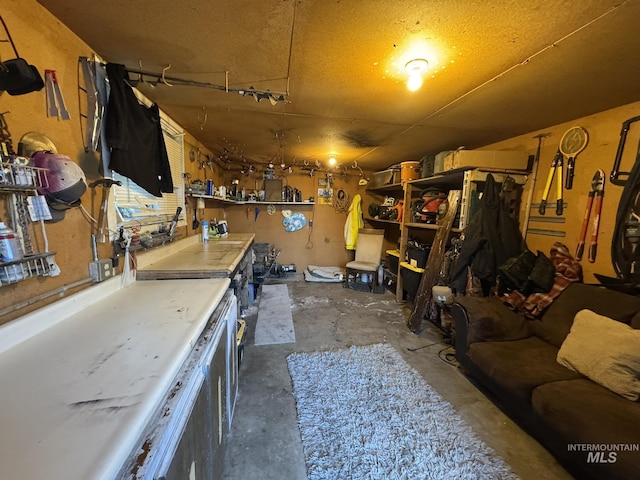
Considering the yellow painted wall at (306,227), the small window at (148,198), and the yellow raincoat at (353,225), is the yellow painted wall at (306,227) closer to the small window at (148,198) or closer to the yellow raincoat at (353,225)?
the yellow raincoat at (353,225)

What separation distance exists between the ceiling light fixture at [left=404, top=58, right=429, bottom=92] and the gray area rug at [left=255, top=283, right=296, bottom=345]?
2.42 metres

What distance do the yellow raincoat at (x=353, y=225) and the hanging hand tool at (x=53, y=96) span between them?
4.15m

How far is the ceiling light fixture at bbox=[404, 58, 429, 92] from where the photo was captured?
1.36 metres

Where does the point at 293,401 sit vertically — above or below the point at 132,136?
below

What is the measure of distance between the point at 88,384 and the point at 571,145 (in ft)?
11.3

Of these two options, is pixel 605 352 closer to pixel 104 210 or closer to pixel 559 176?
pixel 559 176

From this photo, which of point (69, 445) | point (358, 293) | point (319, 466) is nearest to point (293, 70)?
point (69, 445)

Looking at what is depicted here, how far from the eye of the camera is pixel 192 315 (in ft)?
3.64

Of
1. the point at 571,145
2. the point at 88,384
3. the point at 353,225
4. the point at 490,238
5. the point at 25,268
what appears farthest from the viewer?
the point at 353,225

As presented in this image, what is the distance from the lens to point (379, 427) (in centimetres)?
157

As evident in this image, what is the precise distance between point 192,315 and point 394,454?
53.2 inches

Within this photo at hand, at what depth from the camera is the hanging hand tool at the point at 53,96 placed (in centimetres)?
106

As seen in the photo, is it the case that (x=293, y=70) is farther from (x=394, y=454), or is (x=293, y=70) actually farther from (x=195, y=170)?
(x=394, y=454)

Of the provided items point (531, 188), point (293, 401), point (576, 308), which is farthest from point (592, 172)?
point (293, 401)
